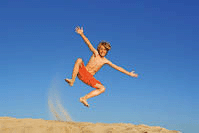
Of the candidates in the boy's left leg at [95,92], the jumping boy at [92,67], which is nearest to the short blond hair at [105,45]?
the jumping boy at [92,67]

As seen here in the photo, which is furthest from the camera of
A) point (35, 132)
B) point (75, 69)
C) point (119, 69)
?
point (119, 69)

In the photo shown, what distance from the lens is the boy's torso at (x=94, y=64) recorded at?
9.68m

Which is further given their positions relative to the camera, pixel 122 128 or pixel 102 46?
Answer: pixel 102 46

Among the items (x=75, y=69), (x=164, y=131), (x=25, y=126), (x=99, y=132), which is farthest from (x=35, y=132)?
(x=164, y=131)

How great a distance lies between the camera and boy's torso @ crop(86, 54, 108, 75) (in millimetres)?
9680

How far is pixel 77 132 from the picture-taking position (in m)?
8.23

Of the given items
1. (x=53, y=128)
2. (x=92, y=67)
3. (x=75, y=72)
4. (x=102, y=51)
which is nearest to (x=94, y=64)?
(x=92, y=67)

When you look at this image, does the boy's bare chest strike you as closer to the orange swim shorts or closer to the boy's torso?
the boy's torso

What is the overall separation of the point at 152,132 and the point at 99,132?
160 cm

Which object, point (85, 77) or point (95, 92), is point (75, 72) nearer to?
point (85, 77)

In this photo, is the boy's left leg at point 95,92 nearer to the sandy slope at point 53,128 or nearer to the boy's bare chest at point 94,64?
the boy's bare chest at point 94,64

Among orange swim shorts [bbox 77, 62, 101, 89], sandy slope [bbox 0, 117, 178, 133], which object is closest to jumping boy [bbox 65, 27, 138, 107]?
orange swim shorts [bbox 77, 62, 101, 89]

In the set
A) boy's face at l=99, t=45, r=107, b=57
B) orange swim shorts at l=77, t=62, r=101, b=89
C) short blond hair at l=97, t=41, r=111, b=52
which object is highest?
short blond hair at l=97, t=41, r=111, b=52

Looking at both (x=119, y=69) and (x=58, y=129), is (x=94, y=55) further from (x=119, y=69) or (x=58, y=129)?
(x=58, y=129)
